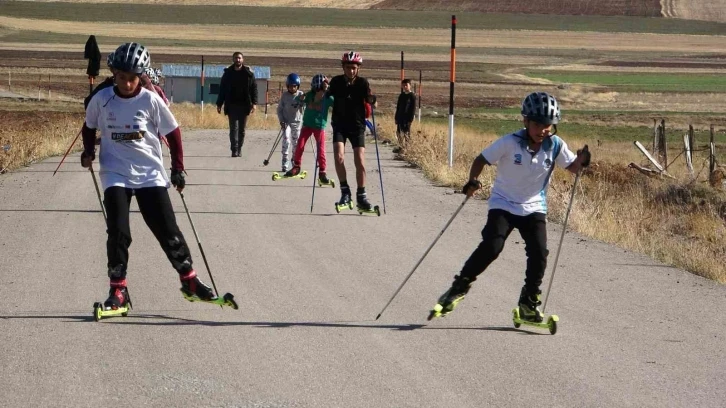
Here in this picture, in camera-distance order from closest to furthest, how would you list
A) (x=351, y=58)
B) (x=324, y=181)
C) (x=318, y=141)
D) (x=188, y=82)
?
(x=351, y=58), (x=318, y=141), (x=324, y=181), (x=188, y=82)

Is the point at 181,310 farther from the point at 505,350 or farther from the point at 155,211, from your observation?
the point at 505,350

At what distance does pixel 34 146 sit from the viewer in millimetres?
22594

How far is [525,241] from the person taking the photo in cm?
842

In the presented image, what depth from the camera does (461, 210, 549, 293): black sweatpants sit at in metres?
8.39

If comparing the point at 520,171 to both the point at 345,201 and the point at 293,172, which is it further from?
the point at 293,172

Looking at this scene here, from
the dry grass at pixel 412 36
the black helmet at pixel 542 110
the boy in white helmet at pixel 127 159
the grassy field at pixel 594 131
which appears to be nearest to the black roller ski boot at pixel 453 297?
the black helmet at pixel 542 110

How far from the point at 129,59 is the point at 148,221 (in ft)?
3.77

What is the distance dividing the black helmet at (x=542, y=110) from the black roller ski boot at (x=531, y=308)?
1.14 m

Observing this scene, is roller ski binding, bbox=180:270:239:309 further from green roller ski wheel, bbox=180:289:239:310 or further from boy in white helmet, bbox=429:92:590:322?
boy in white helmet, bbox=429:92:590:322

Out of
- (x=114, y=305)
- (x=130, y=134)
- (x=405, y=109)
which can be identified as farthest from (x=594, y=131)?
(x=114, y=305)

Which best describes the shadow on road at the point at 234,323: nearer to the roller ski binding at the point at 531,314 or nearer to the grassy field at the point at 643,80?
the roller ski binding at the point at 531,314

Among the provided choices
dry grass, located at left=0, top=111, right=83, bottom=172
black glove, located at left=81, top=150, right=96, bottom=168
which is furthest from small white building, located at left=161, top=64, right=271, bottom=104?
black glove, located at left=81, top=150, right=96, bottom=168

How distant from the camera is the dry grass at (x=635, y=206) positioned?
13.7 m

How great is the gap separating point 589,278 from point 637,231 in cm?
509
